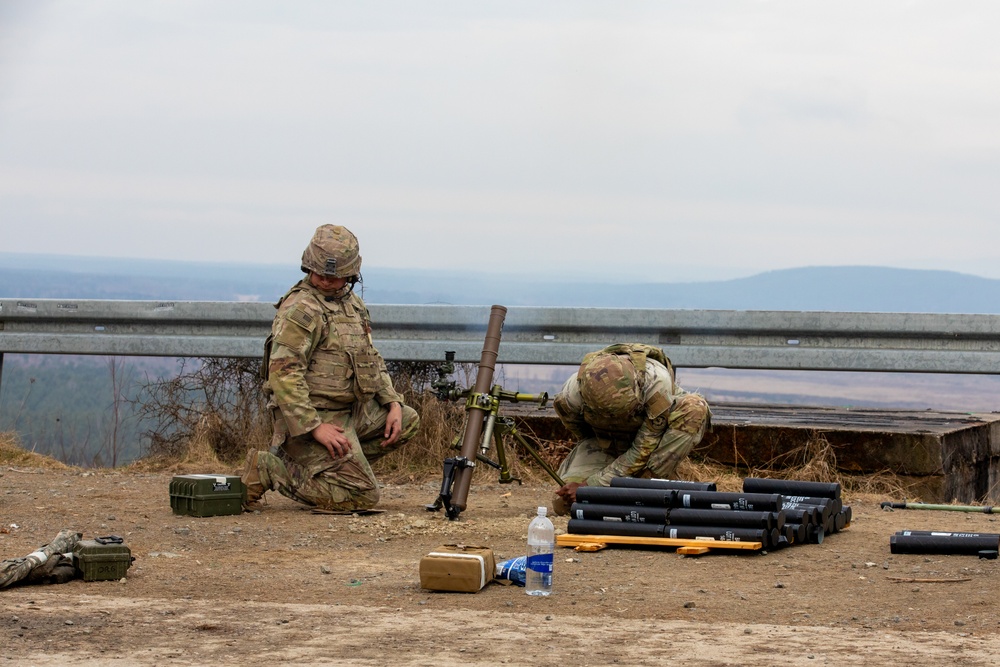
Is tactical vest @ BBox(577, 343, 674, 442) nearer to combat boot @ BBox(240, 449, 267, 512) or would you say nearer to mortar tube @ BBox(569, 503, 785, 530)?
mortar tube @ BBox(569, 503, 785, 530)

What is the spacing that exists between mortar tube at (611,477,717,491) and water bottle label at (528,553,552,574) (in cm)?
179

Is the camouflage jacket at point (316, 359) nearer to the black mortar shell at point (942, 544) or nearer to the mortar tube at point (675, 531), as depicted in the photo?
the mortar tube at point (675, 531)

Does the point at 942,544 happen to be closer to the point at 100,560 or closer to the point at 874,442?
the point at 874,442

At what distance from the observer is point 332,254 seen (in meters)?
9.24

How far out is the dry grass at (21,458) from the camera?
11.5 meters

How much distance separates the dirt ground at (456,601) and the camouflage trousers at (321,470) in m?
0.17

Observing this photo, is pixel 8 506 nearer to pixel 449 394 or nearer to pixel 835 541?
pixel 449 394

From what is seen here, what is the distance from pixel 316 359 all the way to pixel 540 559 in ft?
10.6

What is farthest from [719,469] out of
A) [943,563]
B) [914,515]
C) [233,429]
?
[233,429]

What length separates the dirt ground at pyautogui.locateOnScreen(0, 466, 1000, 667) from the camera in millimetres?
5348

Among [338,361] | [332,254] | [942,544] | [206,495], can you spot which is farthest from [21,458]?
[942,544]

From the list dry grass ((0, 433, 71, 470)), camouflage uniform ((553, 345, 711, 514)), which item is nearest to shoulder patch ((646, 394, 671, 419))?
camouflage uniform ((553, 345, 711, 514))

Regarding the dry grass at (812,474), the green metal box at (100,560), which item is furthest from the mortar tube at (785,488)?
the green metal box at (100,560)

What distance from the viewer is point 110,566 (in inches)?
272
